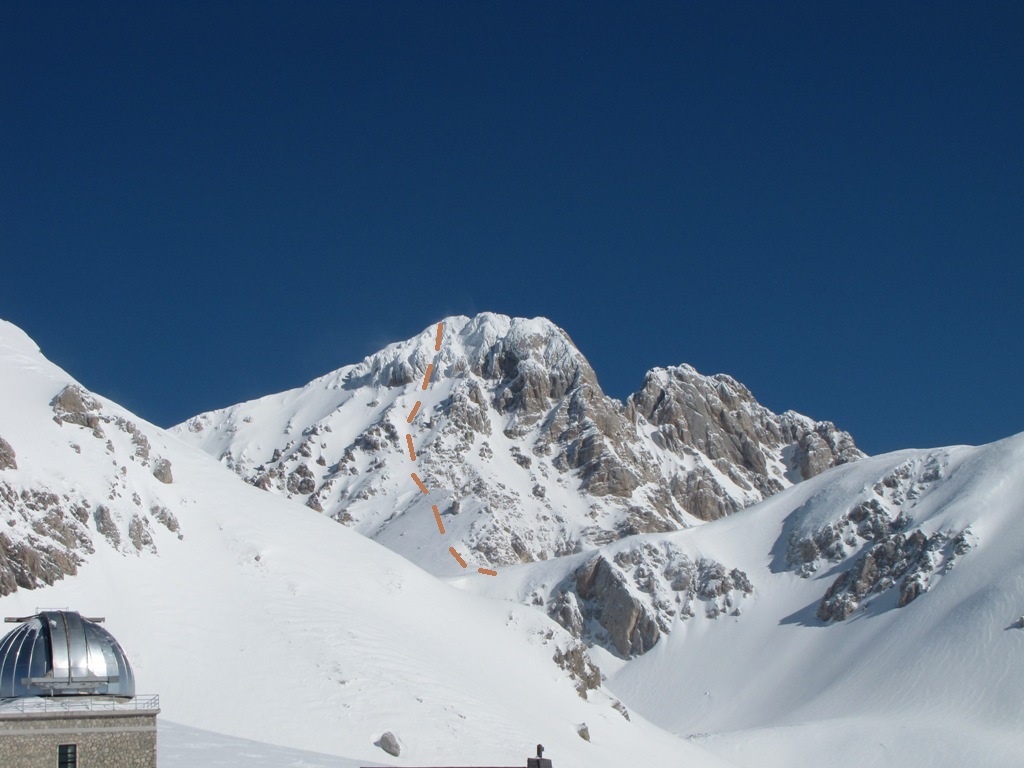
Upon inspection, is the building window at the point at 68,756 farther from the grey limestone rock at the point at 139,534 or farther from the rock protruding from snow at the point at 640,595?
the rock protruding from snow at the point at 640,595

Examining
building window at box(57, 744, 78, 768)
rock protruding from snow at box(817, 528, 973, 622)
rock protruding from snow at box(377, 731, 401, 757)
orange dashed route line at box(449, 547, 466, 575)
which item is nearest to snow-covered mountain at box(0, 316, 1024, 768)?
rock protruding from snow at box(817, 528, 973, 622)

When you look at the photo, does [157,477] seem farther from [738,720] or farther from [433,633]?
[738,720]

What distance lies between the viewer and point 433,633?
257 feet

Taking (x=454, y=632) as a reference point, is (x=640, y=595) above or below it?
above

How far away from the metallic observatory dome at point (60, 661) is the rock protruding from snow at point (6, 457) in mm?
37541

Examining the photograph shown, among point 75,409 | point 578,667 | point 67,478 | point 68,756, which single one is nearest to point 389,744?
point 67,478

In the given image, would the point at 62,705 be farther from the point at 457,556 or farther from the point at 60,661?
the point at 457,556

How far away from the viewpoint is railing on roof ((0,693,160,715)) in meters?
30.6

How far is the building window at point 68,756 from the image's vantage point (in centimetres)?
3056

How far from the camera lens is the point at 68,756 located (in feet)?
100

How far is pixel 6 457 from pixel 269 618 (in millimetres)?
16327

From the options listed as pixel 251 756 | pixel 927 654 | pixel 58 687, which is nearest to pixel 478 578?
pixel 927 654

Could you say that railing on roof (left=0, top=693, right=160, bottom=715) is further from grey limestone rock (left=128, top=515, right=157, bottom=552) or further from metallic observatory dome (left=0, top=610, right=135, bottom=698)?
grey limestone rock (left=128, top=515, right=157, bottom=552)

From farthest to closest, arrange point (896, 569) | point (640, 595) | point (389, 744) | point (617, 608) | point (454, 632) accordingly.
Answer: point (640, 595) → point (617, 608) → point (896, 569) → point (454, 632) → point (389, 744)
